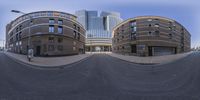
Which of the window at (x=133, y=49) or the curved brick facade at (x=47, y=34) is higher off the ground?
the curved brick facade at (x=47, y=34)

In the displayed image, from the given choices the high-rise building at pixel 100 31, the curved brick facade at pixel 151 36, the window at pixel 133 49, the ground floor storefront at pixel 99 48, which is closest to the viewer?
the curved brick facade at pixel 151 36

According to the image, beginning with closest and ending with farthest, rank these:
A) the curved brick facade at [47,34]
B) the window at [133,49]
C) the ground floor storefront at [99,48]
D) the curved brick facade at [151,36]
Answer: the curved brick facade at [47,34]
the curved brick facade at [151,36]
the window at [133,49]
the ground floor storefront at [99,48]

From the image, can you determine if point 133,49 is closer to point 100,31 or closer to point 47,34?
point 47,34

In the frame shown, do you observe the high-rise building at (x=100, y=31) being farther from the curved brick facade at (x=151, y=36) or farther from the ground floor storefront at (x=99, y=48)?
the curved brick facade at (x=151, y=36)

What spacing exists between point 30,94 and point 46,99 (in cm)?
97

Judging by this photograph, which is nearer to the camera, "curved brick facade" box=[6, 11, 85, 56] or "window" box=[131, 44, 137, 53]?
"curved brick facade" box=[6, 11, 85, 56]

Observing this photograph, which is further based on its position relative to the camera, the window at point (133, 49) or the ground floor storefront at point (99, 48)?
the ground floor storefront at point (99, 48)

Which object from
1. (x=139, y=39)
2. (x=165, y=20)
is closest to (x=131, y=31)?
(x=139, y=39)

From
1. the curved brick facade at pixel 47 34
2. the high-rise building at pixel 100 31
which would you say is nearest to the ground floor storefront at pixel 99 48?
the high-rise building at pixel 100 31

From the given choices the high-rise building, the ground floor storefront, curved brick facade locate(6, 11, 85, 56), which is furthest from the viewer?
Answer: the ground floor storefront

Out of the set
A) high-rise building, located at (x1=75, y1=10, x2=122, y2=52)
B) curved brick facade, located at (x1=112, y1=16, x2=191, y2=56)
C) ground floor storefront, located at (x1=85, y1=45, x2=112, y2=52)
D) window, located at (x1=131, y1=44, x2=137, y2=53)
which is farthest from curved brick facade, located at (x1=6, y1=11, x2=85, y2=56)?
ground floor storefront, located at (x1=85, y1=45, x2=112, y2=52)

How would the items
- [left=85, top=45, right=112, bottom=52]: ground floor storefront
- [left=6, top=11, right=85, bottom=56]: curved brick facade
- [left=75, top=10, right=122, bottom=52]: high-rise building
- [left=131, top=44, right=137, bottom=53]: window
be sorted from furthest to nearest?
[left=85, top=45, right=112, bottom=52]: ground floor storefront < [left=75, top=10, right=122, bottom=52]: high-rise building < [left=131, top=44, right=137, bottom=53]: window < [left=6, top=11, right=85, bottom=56]: curved brick facade

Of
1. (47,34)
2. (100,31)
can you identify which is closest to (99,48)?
(100,31)

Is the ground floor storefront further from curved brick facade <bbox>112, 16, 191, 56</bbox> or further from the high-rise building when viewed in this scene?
curved brick facade <bbox>112, 16, 191, 56</bbox>
